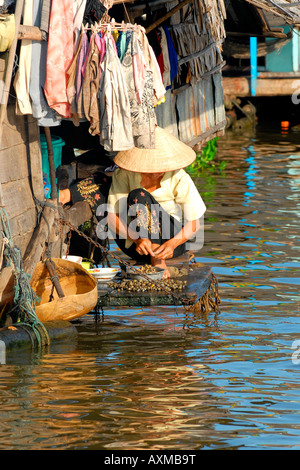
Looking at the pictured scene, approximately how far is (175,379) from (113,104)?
6.53 ft

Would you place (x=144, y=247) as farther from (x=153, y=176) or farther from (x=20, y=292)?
(x=20, y=292)

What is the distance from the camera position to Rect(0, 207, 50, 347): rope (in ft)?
19.2

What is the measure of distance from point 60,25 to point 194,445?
10.5 feet

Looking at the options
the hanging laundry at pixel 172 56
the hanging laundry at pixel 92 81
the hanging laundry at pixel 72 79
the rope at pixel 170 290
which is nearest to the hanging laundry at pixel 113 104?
the hanging laundry at pixel 92 81

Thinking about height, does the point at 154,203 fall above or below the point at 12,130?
below

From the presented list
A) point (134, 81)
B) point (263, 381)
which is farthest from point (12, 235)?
point (263, 381)

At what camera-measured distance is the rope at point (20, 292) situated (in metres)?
5.84

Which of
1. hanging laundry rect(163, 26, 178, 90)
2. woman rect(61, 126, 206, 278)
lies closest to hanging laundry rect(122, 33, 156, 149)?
woman rect(61, 126, 206, 278)

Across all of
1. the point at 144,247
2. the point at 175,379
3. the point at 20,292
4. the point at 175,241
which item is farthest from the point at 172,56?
the point at 175,379

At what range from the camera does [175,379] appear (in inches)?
224

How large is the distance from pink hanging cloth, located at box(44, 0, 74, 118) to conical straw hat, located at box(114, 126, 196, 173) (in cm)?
103

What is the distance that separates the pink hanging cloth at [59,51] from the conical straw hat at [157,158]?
3.37ft

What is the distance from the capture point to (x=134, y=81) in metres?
6.34

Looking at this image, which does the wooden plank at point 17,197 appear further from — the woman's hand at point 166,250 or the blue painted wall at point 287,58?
the blue painted wall at point 287,58
